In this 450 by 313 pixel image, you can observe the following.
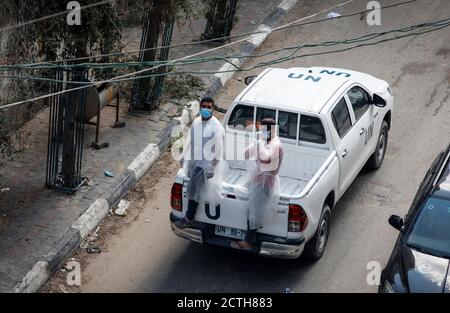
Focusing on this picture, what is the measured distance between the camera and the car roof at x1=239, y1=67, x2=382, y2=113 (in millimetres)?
11172

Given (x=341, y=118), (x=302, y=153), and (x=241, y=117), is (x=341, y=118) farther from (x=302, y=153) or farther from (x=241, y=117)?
(x=241, y=117)

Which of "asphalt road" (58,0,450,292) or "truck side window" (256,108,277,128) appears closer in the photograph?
"asphalt road" (58,0,450,292)

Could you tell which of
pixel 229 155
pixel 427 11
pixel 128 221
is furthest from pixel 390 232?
pixel 427 11

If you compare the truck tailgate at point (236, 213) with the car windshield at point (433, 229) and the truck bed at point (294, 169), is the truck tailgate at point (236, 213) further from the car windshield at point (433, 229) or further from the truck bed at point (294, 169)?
the car windshield at point (433, 229)

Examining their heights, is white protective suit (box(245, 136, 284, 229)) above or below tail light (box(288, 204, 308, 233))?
above

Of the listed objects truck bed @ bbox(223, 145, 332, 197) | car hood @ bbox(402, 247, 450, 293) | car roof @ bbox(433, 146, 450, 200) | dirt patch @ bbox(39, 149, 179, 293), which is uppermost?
car roof @ bbox(433, 146, 450, 200)

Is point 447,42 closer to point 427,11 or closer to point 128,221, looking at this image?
point 427,11

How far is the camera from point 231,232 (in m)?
10.1

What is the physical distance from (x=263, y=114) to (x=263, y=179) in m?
1.59

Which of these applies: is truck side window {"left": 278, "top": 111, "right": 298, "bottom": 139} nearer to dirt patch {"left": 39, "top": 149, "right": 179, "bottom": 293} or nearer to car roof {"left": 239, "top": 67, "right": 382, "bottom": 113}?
car roof {"left": 239, "top": 67, "right": 382, "bottom": 113}

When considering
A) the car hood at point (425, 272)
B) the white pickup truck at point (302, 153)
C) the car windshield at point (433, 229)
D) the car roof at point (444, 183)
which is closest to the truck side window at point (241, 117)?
the white pickup truck at point (302, 153)

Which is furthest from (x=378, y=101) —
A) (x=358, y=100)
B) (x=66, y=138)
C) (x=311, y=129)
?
(x=66, y=138)

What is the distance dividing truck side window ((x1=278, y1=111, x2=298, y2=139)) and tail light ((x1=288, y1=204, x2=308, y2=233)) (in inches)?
63.5

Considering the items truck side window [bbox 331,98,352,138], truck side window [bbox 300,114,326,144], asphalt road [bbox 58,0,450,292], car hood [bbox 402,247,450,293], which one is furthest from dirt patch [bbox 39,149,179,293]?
car hood [bbox 402,247,450,293]
